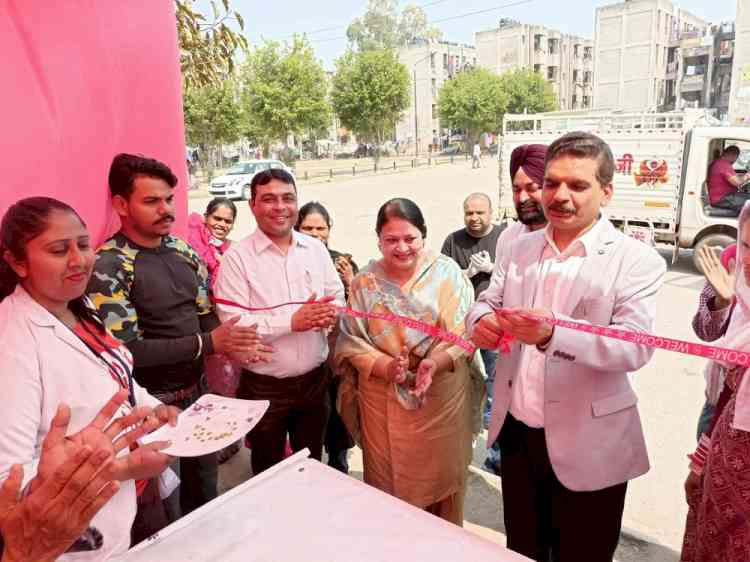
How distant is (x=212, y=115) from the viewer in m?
25.1

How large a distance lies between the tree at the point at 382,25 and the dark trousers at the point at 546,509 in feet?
167

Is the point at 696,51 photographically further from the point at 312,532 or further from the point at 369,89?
the point at 312,532

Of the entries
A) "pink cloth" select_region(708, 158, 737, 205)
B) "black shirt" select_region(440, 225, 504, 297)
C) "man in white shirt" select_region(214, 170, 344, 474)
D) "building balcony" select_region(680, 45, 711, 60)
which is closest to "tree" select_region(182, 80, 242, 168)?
"pink cloth" select_region(708, 158, 737, 205)

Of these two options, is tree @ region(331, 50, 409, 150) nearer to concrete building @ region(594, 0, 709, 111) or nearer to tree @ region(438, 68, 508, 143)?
tree @ region(438, 68, 508, 143)

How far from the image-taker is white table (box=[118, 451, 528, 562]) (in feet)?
4.87

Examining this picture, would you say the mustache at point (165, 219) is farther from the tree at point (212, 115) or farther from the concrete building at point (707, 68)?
the concrete building at point (707, 68)

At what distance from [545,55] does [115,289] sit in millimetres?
63410

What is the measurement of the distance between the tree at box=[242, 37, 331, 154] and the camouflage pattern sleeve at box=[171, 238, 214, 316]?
26569 mm

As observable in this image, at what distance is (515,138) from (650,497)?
8.58m

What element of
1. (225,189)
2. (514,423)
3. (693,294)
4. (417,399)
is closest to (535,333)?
(514,423)

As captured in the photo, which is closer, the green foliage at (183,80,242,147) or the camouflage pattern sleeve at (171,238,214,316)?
the camouflage pattern sleeve at (171,238,214,316)

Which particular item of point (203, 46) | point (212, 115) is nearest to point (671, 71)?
point (212, 115)

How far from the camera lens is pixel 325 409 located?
9.45 ft

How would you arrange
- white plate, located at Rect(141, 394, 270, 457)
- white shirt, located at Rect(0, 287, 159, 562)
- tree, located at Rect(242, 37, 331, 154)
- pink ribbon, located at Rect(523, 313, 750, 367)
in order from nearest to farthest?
white shirt, located at Rect(0, 287, 159, 562) < pink ribbon, located at Rect(523, 313, 750, 367) < white plate, located at Rect(141, 394, 270, 457) < tree, located at Rect(242, 37, 331, 154)
